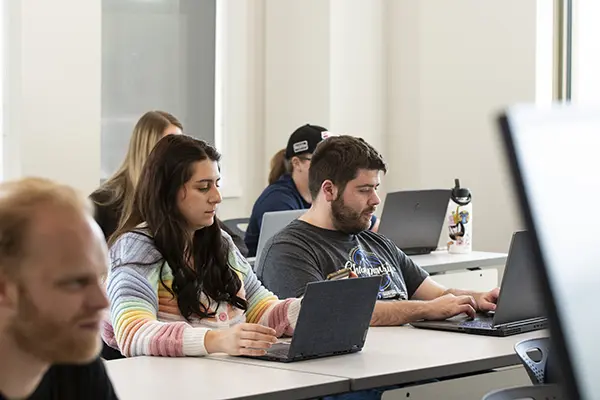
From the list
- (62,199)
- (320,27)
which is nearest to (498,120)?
(62,199)

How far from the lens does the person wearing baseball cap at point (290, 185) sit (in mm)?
4863

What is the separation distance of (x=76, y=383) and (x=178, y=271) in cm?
122

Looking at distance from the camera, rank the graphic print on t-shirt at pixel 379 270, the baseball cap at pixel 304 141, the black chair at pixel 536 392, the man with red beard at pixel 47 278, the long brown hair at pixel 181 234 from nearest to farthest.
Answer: the man with red beard at pixel 47 278 → the black chair at pixel 536 392 → the long brown hair at pixel 181 234 → the graphic print on t-shirt at pixel 379 270 → the baseball cap at pixel 304 141

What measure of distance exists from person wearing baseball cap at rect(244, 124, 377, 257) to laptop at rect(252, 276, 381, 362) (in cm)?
218

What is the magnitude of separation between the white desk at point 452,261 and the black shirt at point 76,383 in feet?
9.55

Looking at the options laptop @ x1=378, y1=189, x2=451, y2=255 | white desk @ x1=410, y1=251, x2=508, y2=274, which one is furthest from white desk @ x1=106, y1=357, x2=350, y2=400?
laptop @ x1=378, y1=189, x2=451, y2=255

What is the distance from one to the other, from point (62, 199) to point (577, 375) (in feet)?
2.91

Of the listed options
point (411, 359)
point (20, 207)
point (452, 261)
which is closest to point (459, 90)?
point (452, 261)

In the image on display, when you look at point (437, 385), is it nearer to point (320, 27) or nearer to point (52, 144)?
point (52, 144)

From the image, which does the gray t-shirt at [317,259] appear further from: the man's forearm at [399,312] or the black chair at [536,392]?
the black chair at [536,392]

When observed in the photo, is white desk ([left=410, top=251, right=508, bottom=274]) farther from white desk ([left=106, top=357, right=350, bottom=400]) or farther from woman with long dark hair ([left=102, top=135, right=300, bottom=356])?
white desk ([left=106, top=357, right=350, bottom=400])

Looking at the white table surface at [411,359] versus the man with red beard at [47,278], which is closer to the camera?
the man with red beard at [47,278]

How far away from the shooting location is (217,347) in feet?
8.39

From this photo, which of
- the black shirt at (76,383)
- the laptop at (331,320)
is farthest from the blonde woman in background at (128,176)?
the black shirt at (76,383)
